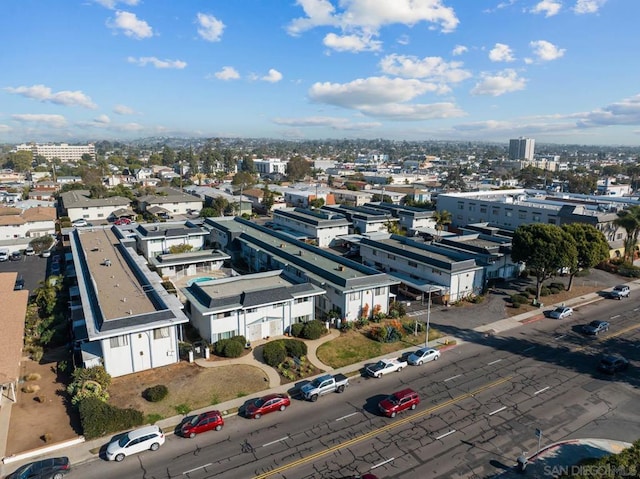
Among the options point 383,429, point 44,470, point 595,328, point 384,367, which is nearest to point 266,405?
point 383,429

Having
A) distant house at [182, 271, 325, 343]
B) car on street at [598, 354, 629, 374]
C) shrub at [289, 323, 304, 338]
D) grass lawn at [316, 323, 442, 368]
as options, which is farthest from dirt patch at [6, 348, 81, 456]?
car on street at [598, 354, 629, 374]

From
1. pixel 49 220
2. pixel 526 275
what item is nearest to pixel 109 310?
pixel 526 275

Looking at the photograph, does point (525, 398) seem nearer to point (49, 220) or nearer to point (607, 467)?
point (607, 467)

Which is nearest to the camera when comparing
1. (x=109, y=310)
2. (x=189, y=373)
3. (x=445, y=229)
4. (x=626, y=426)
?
(x=626, y=426)

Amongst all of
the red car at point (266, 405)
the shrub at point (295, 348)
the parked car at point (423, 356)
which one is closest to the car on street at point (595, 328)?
the parked car at point (423, 356)

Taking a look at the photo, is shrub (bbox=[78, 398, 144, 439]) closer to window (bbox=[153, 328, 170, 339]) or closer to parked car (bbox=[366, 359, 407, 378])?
window (bbox=[153, 328, 170, 339])

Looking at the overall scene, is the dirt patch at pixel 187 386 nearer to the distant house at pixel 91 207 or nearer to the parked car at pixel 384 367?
the parked car at pixel 384 367
